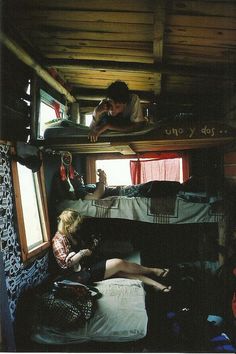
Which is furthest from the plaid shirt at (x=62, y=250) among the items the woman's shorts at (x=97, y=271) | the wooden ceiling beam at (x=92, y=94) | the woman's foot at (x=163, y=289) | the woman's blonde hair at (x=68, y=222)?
the wooden ceiling beam at (x=92, y=94)

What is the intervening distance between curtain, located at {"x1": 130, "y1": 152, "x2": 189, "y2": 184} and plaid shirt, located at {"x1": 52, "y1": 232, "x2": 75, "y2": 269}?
227 centimetres

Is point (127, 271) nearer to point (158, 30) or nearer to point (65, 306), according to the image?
point (65, 306)

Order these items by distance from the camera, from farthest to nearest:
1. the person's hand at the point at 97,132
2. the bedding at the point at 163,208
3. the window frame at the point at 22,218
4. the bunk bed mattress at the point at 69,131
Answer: the bedding at the point at 163,208
the bunk bed mattress at the point at 69,131
the person's hand at the point at 97,132
the window frame at the point at 22,218

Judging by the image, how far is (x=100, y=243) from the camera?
23.4 feet

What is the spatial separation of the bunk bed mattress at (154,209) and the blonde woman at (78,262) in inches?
12.2

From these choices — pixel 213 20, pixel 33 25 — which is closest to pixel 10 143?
pixel 33 25

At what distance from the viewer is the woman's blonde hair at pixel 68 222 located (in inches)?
215

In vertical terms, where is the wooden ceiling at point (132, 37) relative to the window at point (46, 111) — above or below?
above

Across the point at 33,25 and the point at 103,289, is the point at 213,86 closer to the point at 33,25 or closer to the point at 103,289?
the point at 33,25

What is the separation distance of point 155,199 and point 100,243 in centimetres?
217

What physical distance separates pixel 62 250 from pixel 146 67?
11.2ft

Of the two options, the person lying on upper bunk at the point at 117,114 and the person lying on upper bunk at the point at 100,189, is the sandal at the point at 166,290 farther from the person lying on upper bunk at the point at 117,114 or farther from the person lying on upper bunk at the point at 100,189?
the person lying on upper bunk at the point at 117,114

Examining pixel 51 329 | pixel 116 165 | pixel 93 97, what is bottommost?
pixel 51 329

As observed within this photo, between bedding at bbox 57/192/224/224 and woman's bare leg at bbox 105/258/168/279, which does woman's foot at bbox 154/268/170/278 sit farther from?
bedding at bbox 57/192/224/224
